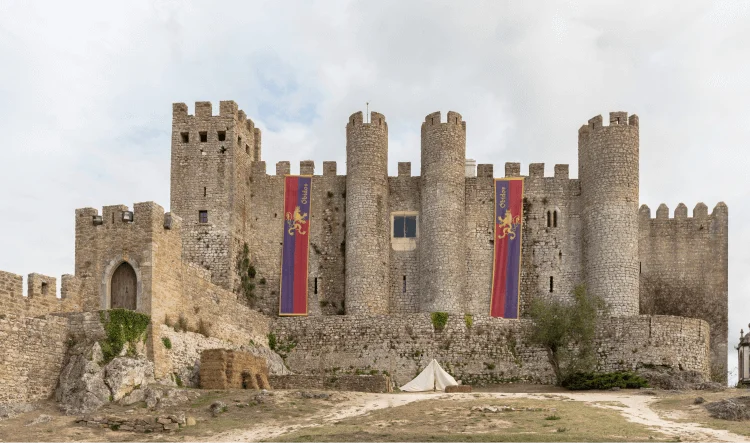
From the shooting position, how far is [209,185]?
52.5 m

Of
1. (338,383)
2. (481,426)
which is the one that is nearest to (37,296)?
(338,383)

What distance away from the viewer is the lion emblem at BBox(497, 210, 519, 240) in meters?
55.1

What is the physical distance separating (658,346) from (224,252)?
67.8 feet

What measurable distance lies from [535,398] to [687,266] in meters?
21.6

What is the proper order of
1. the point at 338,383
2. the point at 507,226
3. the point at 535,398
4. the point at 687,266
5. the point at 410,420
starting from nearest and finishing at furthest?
1. the point at 410,420
2. the point at 535,398
3. the point at 338,383
4. the point at 507,226
5. the point at 687,266

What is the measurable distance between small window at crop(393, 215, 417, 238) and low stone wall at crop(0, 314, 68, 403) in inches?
908

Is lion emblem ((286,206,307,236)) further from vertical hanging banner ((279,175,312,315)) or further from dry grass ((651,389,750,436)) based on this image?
dry grass ((651,389,750,436))

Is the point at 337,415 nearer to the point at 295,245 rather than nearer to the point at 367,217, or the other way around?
the point at 367,217

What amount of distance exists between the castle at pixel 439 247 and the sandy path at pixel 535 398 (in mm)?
7515

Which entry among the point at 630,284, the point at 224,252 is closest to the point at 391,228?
the point at 224,252

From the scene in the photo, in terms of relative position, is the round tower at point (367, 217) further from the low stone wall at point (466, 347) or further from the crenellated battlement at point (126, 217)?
the crenellated battlement at point (126, 217)

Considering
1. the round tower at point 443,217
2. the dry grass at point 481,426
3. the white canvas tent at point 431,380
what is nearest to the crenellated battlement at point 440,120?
the round tower at point 443,217

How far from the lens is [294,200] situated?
55156 mm

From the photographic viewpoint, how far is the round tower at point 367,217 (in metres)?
52.8
